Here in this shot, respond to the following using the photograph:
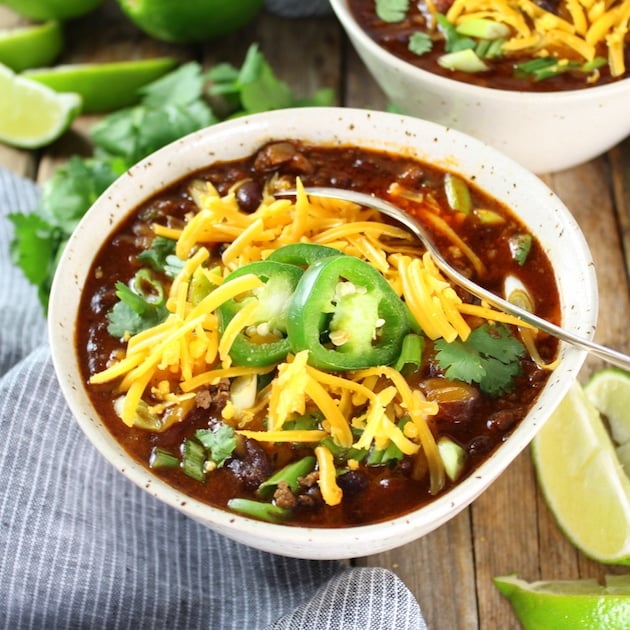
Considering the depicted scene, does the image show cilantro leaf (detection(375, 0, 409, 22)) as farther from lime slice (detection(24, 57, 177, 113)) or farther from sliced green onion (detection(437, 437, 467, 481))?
sliced green onion (detection(437, 437, 467, 481))

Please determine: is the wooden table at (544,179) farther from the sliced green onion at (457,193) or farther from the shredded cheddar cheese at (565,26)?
the sliced green onion at (457,193)

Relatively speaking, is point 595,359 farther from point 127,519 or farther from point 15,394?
point 15,394

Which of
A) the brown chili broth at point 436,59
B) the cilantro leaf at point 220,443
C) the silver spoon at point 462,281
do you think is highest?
the brown chili broth at point 436,59

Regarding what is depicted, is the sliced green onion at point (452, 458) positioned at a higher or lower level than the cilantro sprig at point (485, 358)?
lower

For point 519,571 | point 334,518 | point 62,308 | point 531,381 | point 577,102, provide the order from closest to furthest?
point 334,518, point 531,381, point 62,308, point 519,571, point 577,102

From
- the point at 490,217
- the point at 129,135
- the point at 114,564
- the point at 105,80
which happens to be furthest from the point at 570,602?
the point at 105,80

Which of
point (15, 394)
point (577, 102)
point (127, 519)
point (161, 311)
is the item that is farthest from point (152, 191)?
point (577, 102)

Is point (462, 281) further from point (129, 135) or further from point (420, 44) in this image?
point (129, 135)

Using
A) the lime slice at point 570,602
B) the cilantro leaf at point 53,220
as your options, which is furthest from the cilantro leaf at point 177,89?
the lime slice at point 570,602
